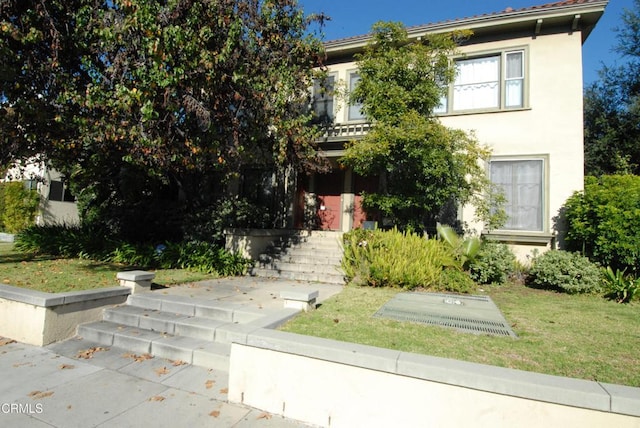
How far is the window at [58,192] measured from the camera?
706 inches

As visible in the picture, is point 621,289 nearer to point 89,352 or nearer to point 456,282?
point 456,282

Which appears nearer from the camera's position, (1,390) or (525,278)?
(1,390)

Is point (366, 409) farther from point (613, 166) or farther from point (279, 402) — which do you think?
point (613, 166)

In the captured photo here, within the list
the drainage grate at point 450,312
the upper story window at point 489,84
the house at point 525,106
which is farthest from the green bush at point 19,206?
the upper story window at point 489,84

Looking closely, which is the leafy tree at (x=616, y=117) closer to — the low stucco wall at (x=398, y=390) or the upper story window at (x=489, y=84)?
the upper story window at (x=489, y=84)

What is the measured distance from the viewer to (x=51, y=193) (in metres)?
18.0

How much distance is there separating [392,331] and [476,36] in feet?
33.7

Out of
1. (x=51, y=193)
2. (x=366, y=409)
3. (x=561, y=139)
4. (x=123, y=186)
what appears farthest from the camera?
(x=51, y=193)

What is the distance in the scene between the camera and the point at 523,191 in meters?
10.3

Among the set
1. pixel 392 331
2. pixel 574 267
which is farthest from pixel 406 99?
pixel 392 331

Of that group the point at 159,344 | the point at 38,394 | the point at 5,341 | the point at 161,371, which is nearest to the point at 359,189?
the point at 159,344

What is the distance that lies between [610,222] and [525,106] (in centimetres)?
408

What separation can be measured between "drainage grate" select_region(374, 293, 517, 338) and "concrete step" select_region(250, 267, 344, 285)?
211cm

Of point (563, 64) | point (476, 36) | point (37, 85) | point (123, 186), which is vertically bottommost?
point (123, 186)
